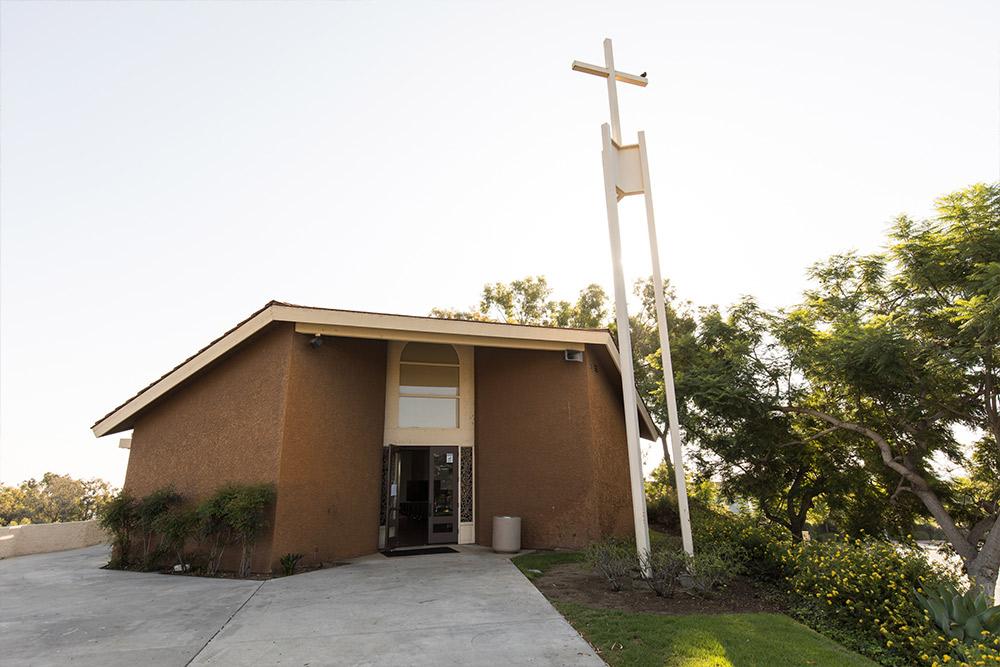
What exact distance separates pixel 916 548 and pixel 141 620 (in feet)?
37.5

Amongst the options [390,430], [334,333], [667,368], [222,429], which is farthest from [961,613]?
[222,429]

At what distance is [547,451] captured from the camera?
1295 cm

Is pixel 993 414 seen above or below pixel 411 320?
below

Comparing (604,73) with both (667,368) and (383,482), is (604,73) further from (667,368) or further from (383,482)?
(383,482)

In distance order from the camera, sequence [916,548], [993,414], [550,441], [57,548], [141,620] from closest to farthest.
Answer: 1. [141,620]
2. [916,548]
3. [993,414]
4. [550,441]
5. [57,548]

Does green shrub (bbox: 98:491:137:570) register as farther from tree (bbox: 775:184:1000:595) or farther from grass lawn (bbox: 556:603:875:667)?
tree (bbox: 775:184:1000:595)

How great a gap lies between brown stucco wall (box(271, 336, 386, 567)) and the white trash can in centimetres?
293

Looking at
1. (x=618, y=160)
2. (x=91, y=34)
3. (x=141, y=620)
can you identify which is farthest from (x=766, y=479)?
(x=91, y=34)

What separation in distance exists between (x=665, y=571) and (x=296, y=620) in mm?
5242

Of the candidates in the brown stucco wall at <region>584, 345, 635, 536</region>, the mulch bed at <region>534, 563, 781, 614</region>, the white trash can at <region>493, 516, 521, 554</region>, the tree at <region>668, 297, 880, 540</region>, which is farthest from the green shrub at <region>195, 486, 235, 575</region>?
the tree at <region>668, 297, 880, 540</region>

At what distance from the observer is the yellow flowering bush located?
19.5 ft

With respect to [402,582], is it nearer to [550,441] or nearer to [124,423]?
[550,441]

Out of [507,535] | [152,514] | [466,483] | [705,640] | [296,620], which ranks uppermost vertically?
[466,483]

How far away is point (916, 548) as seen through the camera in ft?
27.5
